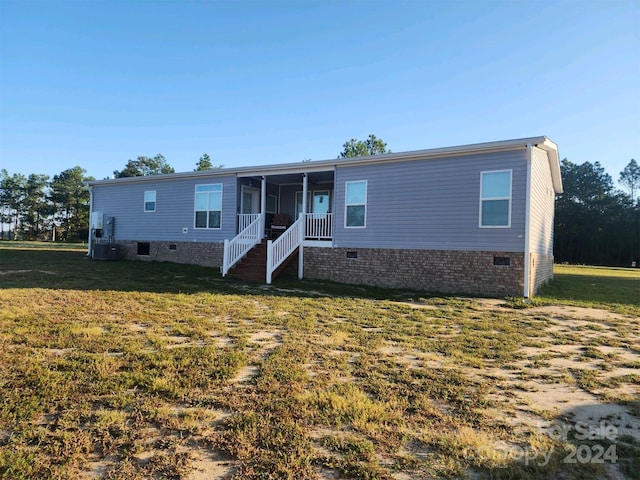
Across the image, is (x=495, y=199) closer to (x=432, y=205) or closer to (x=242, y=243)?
(x=432, y=205)

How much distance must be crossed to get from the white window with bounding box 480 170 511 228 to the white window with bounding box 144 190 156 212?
1222 centimetres

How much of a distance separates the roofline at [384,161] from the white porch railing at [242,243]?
5.51 feet

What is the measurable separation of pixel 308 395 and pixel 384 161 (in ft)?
28.3

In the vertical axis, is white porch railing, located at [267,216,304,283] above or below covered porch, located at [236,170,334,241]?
below

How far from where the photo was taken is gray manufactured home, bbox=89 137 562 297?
9.16 metres

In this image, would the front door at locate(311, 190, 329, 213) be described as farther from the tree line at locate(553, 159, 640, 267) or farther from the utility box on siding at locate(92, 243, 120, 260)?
the tree line at locate(553, 159, 640, 267)

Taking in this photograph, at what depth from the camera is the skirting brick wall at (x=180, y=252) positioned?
536 inches

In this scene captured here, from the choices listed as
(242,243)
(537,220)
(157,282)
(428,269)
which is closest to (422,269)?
(428,269)

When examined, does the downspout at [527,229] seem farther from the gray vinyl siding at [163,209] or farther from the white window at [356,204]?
the gray vinyl siding at [163,209]

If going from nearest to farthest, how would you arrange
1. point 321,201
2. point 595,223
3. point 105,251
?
point 321,201 → point 105,251 → point 595,223

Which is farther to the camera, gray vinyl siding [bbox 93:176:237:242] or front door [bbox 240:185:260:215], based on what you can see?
front door [bbox 240:185:260:215]

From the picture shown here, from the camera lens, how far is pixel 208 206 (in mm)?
13914

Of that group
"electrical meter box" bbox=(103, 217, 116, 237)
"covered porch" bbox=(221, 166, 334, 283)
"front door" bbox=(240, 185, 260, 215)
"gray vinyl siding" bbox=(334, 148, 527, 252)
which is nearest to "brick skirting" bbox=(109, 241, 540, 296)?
"gray vinyl siding" bbox=(334, 148, 527, 252)

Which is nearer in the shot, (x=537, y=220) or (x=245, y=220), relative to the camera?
(x=537, y=220)
